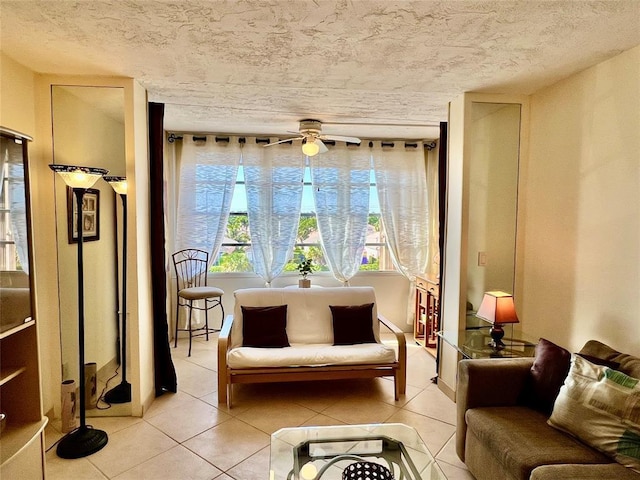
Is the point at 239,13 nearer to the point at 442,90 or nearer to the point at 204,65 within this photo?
the point at 204,65

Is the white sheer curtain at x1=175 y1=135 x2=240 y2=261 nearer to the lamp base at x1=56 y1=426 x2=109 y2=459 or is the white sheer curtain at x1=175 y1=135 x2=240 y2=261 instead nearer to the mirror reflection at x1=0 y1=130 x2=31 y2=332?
the lamp base at x1=56 y1=426 x2=109 y2=459

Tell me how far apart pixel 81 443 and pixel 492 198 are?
352 cm

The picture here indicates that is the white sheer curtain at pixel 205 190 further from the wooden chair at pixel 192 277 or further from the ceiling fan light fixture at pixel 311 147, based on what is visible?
the ceiling fan light fixture at pixel 311 147

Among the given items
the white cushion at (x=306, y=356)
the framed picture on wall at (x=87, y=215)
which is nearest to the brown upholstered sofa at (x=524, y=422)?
the white cushion at (x=306, y=356)

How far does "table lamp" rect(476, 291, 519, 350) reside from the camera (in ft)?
8.86

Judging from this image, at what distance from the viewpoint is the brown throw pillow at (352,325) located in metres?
3.62

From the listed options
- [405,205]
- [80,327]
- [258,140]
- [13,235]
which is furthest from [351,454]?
[258,140]

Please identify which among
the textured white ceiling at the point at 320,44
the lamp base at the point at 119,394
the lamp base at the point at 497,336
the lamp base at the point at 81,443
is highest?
the textured white ceiling at the point at 320,44

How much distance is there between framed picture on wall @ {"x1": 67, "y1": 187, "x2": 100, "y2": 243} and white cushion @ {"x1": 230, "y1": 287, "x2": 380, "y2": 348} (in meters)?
1.38

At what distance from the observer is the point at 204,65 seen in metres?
2.55

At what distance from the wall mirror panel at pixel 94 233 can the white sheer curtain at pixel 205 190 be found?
1.85 meters

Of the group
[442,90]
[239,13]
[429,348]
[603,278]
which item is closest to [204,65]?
[239,13]

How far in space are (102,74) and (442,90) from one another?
2524 millimetres

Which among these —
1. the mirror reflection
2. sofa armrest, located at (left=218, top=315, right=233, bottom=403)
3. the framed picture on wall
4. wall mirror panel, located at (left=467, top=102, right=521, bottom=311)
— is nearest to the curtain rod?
wall mirror panel, located at (left=467, top=102, right=521, bottom=311)
